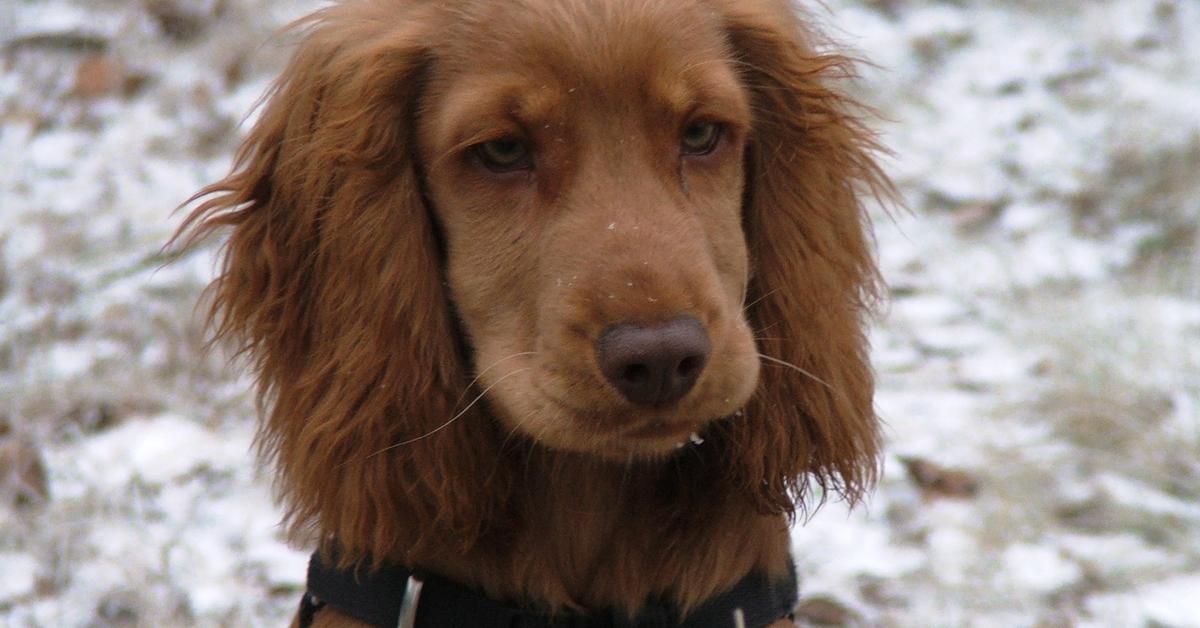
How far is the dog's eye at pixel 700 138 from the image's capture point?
2406mm

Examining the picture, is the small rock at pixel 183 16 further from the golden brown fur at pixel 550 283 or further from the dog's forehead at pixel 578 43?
the dog's forehead at pixel 578 43

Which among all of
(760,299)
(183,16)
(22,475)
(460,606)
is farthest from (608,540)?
(183,16)

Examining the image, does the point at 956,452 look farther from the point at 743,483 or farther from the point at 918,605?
the point at 743,483

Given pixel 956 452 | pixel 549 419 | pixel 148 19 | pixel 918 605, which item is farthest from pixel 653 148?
pixel 148 19

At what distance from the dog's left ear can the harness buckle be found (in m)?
0.60

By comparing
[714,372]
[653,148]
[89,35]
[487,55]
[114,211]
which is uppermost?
[487,55]

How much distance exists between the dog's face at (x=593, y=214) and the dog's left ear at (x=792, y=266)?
137mm

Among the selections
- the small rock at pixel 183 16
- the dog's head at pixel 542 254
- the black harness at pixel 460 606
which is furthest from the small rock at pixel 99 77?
the black harness at pixel 460 606

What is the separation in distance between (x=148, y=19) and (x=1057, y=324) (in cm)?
428

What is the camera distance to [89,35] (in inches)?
255

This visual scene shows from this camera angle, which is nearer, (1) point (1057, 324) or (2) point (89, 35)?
(1) point (1057, 324)

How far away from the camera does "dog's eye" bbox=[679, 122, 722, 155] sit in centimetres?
241

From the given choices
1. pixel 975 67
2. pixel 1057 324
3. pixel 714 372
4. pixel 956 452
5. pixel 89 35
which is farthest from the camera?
pixel 975 67

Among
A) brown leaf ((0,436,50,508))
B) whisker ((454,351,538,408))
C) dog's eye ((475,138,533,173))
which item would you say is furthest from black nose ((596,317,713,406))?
brown leaf ((0,436,50,508))
